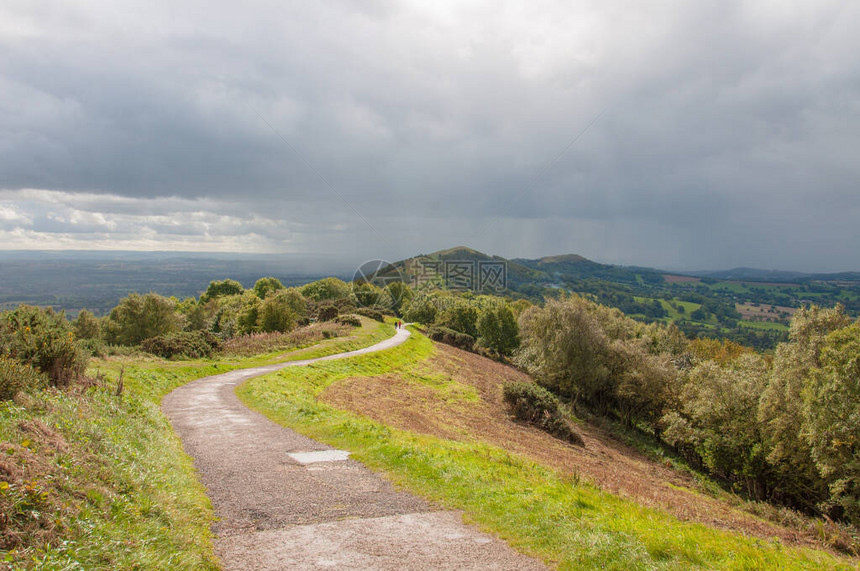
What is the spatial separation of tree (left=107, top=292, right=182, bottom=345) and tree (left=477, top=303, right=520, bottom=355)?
155ft

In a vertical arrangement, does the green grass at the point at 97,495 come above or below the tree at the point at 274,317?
above

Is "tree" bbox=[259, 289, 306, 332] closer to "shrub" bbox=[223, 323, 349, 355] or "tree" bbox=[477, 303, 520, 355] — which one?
"shrub" bbox=[223, 323, 349, 355]

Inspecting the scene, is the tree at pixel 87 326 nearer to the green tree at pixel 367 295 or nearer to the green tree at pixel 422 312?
the green tree at pixel 367 295

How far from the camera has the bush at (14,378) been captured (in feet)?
30.2

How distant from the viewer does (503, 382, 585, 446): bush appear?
27906 millimetres

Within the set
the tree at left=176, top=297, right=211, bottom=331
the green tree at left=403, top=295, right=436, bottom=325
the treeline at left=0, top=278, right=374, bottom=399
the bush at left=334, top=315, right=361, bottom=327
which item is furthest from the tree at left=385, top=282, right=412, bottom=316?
the tree at left=176, top=297, right=211, bottom=331

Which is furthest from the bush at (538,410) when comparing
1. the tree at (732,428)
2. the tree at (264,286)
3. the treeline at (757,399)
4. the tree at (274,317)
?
the tree at (264,286)

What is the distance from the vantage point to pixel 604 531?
7.65m

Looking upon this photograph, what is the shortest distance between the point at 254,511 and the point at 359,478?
2.67m

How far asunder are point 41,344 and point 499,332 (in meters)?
60.1

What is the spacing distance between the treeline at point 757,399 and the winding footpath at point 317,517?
2211cm

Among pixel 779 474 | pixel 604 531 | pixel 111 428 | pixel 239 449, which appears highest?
pixel 111 428

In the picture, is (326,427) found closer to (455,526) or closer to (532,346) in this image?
(455,526)

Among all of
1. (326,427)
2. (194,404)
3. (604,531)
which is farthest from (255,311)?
(604,531)
